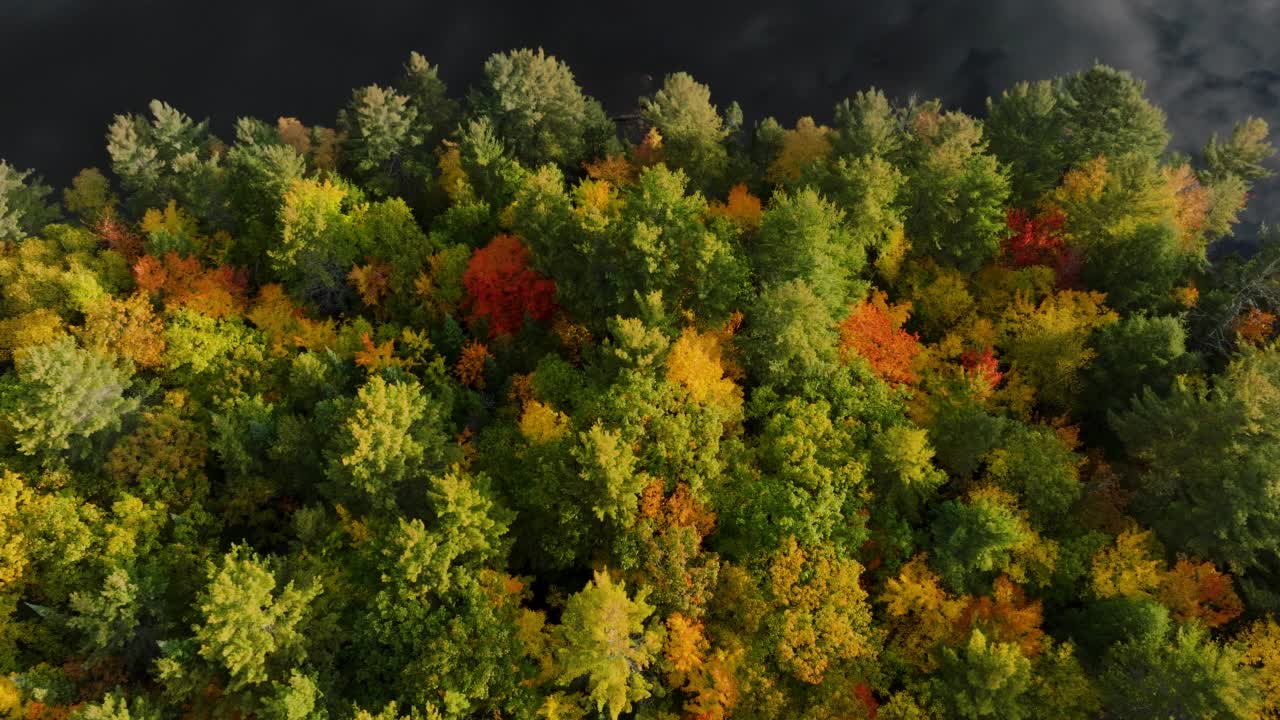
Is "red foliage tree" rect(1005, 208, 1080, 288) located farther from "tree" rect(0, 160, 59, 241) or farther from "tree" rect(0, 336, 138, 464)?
"tree" rect(0, 160, 59, 241)

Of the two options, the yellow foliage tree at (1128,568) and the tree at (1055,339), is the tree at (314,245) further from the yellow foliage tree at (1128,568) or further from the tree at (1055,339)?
the yellow foliage tree at (1128,568)

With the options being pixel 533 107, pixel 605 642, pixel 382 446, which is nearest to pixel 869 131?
pixel 533 107

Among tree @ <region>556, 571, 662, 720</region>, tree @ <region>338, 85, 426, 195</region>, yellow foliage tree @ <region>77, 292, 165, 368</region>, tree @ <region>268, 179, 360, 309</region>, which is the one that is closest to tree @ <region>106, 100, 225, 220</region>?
tree @ <region>268, 179, 360, 309</region>

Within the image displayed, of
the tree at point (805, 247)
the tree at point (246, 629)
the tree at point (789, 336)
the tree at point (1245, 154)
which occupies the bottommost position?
the tree at point (246, 629)

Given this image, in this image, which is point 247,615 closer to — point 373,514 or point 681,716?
point 373,514

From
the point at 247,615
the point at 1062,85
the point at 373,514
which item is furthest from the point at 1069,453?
the point at 247,615

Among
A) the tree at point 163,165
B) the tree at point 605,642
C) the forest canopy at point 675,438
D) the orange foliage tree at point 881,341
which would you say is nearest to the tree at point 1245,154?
the forest canopy at point 675,438

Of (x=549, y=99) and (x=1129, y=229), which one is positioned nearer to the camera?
(x=1129, y=229)
